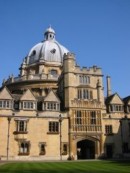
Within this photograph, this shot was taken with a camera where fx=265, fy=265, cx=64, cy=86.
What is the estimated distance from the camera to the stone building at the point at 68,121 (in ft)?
149

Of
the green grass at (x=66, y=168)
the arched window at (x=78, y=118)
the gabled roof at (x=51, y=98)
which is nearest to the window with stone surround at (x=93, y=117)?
the arched window at (x=78, y=118)

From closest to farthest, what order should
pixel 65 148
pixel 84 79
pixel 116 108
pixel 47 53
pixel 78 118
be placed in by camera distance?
pixel 65 148 < pixel 78 118 < pixel 84 79 < pixel 116 108 < pixel 47 53

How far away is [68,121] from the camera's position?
158 feet

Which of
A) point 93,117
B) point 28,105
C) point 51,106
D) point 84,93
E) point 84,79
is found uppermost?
point 84,79

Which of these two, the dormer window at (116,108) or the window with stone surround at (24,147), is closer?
the window with stone surround at (24,147)

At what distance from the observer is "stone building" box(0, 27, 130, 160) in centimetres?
4528

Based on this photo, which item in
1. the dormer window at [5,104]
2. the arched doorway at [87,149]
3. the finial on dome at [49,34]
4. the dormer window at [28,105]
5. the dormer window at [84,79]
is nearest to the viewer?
the dormer window at [5,104]

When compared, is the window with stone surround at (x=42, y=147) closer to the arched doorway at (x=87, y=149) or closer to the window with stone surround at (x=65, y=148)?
the window with stone surround at (x=65, y=148)

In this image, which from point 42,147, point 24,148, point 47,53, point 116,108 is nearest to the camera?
point 24,148

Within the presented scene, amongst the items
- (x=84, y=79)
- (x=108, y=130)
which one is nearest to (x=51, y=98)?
(x=84, y=79)

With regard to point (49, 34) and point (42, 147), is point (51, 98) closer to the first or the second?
point (42, 147)

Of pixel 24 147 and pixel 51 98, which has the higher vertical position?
pixel 51 98

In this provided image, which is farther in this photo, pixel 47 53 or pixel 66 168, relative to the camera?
pixel 47 53

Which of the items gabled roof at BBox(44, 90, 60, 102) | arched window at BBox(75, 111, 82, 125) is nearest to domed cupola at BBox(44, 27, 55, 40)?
gabled roof at BBox(44, 90, 60, 102)
